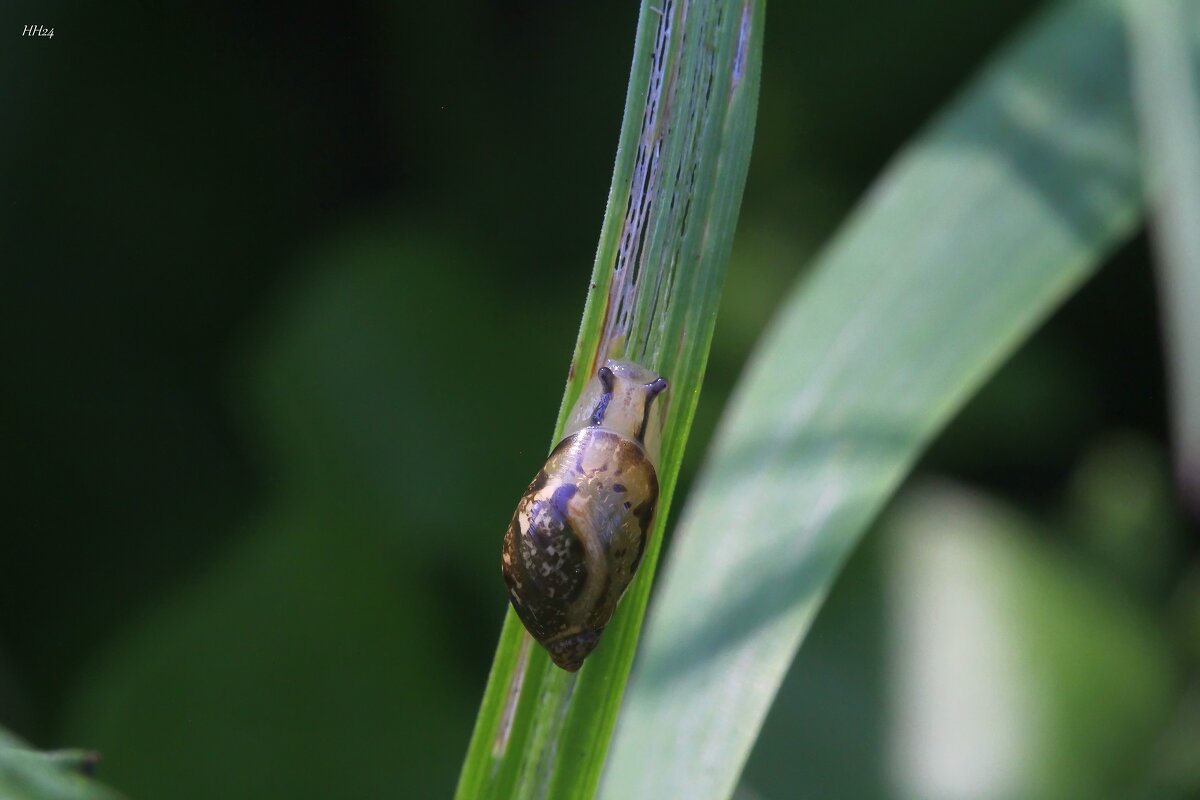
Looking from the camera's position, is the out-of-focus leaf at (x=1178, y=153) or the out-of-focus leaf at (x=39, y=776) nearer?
the out-of-focus leaf at (x=39, y=776)

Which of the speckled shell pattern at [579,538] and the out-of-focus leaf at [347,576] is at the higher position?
the speckled shell pattern at [579,538]

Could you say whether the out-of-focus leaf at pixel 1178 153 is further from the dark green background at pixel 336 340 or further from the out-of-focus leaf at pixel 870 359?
the dark green background at pixel 336 340

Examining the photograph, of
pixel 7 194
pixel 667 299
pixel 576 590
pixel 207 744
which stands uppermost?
pixel 667 299

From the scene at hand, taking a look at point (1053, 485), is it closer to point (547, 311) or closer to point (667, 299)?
point (547, 311)

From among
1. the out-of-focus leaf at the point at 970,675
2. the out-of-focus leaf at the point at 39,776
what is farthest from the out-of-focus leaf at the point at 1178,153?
the out-of-focus leaf at the point at 39,776

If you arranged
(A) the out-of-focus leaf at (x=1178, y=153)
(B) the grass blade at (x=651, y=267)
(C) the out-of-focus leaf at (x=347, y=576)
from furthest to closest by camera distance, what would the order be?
(C) the out-of-focus leaf at (x=347, y=576) < (A) the out-of-focus leaf at (x=1178, y=153) < (B) the grass blade at (x=651, y=267)

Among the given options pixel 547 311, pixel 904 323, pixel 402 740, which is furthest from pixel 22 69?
pixel 904 323

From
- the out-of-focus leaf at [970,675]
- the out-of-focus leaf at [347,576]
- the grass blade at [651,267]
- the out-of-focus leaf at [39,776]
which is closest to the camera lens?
the out-of-focus leaf at [39,776]

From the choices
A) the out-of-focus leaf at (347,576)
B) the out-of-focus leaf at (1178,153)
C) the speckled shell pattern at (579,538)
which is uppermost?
the out-of-focus leaf at (1178,153)
